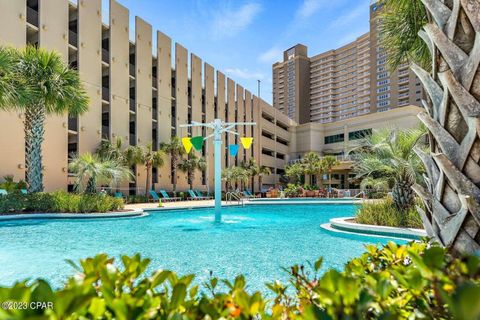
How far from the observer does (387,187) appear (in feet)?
32.2

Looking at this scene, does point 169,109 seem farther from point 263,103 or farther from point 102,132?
point 263,103

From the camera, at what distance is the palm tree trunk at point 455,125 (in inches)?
74.9

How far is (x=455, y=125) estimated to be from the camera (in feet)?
6.73

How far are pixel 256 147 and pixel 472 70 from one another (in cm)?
3909

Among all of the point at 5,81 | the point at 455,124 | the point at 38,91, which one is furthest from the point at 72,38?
the point at 455,124

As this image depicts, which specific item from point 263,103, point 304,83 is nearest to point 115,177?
point 263,103

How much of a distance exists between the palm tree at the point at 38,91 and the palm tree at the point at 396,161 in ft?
44.9

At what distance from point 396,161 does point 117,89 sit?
862 inches

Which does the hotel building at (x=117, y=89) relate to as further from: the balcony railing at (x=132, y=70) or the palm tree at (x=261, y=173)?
the palm tree at (x=261, y=173)

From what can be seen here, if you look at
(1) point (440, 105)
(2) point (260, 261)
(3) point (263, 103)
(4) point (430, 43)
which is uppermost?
(3) point (263, 103)

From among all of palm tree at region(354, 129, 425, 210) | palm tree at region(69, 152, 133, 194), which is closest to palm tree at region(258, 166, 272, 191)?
palm tree at region(69, 152, 133, 194)

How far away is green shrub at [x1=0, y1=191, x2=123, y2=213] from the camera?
13.1 metres

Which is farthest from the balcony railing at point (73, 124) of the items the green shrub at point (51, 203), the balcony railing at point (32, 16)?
the green shrub at point (51, 203)

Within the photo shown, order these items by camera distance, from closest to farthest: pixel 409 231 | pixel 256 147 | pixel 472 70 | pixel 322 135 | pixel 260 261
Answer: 1. pixel 472 70
2. pixel 260 261
3. pixel 409 231
4. pixel 256 147
5. pixel 322 135
